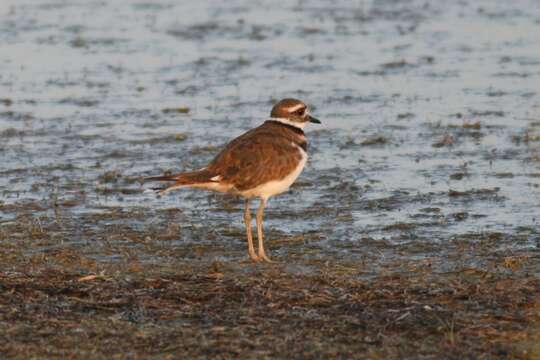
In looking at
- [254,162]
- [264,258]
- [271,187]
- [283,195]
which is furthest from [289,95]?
[264,258]

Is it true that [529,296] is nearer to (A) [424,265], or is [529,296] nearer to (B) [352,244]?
(A) [424,265]

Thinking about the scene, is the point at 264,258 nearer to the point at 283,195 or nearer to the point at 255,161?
the point at 255,161

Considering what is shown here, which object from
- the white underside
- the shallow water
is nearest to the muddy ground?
the shallow water

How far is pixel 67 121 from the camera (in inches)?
565

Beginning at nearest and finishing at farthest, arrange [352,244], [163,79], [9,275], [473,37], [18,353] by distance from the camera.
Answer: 1. [18,353]
2. [9,275]
3. [352,244]
4. [163,79]
5. [473,37]

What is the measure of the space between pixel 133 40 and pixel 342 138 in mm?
6427

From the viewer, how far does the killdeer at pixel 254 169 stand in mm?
9102

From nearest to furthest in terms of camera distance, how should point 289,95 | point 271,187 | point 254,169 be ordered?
point 254,169 → point 271,187 → point 289,95

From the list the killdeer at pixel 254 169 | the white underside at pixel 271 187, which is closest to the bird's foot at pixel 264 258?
the killdeer at pixel 254 169

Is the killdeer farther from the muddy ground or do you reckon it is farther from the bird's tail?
the muddy ground

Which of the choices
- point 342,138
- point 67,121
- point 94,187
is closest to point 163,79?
point 67,121

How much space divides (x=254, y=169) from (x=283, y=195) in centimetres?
221

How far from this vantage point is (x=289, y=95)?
50.4ft

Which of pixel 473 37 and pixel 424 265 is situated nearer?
pixel 424 265
